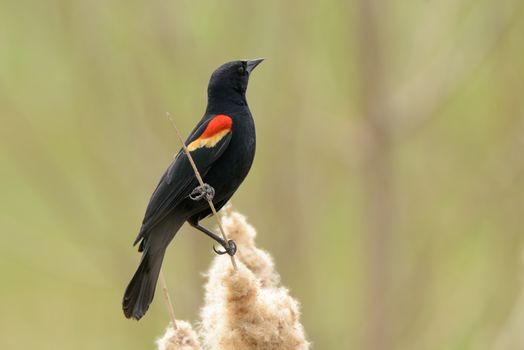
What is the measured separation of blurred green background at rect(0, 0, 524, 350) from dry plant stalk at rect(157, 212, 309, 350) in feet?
6.22

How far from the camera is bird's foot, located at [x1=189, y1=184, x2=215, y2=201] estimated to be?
264 cm

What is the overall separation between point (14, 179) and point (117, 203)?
4.03 meters

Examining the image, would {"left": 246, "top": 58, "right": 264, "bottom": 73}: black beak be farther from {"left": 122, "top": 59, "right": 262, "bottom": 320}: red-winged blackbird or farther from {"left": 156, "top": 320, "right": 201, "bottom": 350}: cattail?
{"left": 156, "top": 320, "right": 201, "bottom": 350}: cattail

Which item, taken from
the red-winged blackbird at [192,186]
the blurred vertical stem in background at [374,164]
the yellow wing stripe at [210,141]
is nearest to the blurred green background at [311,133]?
the blurred vertical stem in background at [374,164]

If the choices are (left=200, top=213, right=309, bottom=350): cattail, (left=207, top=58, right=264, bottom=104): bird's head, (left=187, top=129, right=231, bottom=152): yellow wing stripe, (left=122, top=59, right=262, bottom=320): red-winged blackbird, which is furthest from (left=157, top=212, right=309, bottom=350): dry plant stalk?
(left=207, top=58, right=264, bottom=104): bird's head

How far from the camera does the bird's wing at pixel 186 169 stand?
8.67 ft

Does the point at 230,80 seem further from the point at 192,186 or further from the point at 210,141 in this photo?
the point at 192,186

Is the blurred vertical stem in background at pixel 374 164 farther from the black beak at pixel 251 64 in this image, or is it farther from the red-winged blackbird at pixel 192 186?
the red-winged blackbird at pixel 192 186

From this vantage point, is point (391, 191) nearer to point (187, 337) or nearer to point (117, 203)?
point (117, 203)

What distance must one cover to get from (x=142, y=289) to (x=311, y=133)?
233cm

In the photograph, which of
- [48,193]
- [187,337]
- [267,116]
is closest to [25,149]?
[48,193]

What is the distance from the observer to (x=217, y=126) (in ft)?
9.45

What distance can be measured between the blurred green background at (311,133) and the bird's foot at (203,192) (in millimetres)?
1562

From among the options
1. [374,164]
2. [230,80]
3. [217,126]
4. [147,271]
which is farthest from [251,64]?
[374,164]
